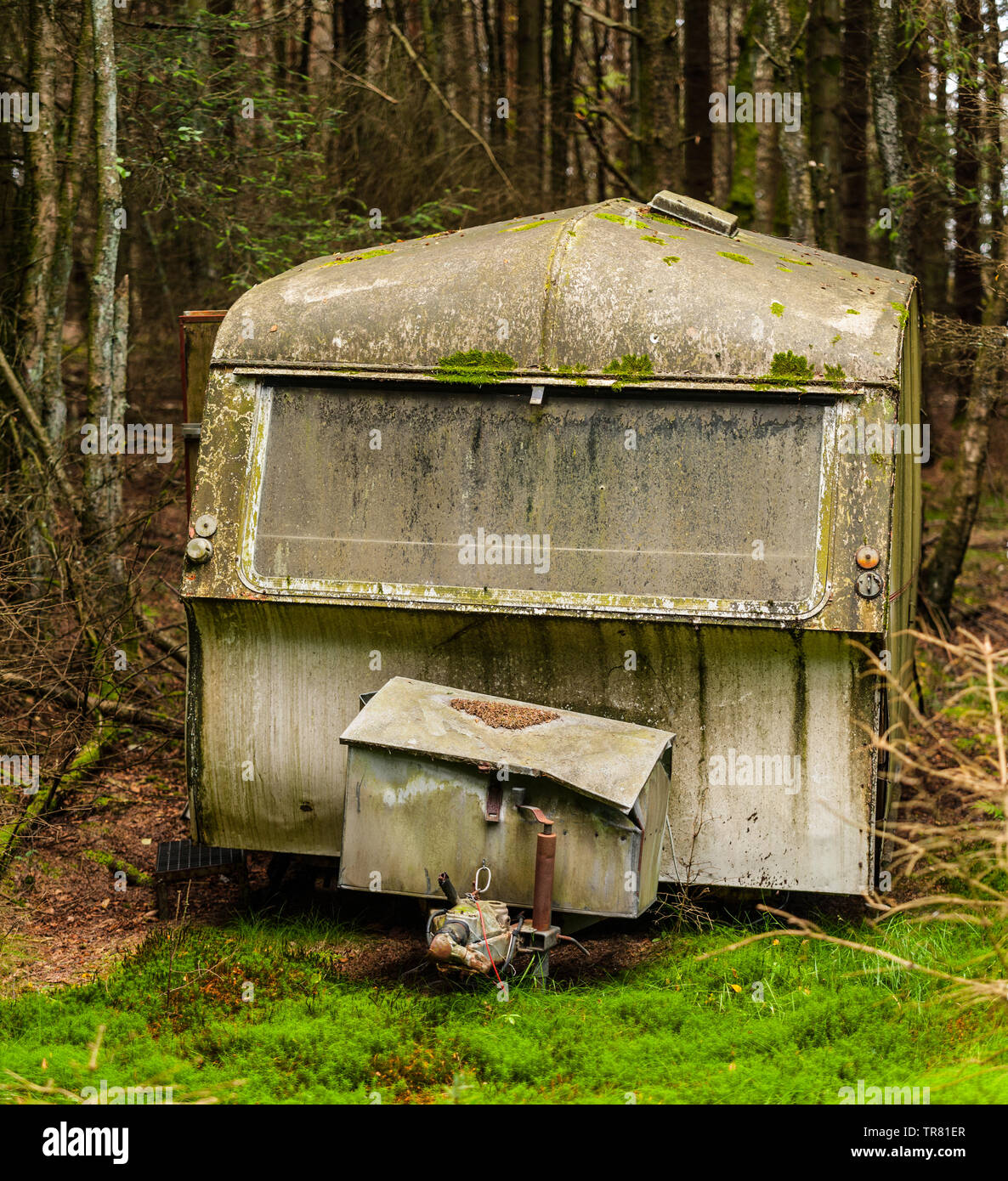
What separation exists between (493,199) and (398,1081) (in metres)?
11.1

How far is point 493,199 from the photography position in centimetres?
1355

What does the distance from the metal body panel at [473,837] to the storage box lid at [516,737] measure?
0.24 ft

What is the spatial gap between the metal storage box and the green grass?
0.43m

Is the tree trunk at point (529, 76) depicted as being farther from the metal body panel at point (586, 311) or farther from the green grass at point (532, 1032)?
the green grass at point (532, 1032)

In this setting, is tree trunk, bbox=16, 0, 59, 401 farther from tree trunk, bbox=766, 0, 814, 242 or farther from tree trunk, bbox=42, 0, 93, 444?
tree trunk, bbox=766, 0, 814, 242

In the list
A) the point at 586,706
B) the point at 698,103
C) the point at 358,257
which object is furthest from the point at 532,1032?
the point at 698,103

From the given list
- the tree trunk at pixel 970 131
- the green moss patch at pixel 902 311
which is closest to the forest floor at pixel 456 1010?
the green moss patch at pixel 902 311

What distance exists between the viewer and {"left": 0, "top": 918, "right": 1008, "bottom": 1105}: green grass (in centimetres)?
422

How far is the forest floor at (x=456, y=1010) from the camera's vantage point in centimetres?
425

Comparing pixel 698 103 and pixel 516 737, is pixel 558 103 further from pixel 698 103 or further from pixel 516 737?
pixel 516 737

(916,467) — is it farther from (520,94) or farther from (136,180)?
(520,94)

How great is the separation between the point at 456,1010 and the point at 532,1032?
36 centimetres

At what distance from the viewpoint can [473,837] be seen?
4977 millimetres
